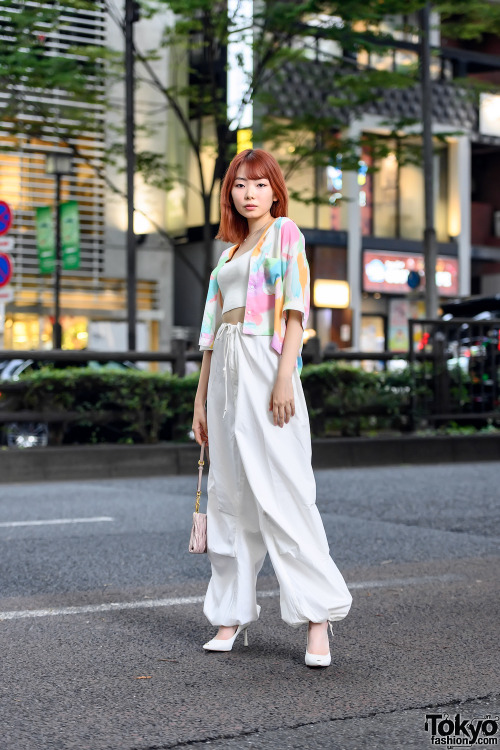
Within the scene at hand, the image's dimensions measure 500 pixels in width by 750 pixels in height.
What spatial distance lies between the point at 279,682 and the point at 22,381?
9387 mm

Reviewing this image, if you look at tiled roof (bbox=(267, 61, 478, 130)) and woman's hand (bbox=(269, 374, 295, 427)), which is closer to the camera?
woman's hand (bbox=(269, 374, 295, 427))

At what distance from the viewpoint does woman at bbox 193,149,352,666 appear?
4.13 metres

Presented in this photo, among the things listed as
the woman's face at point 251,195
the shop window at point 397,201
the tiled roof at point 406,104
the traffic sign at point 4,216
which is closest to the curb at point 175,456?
the traffic sign at point 4,216

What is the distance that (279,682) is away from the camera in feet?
→ 12.9

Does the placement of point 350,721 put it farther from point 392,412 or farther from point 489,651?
point 392,412

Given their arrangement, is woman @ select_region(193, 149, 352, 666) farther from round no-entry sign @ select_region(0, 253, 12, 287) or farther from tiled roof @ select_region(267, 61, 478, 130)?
tiled roof @ select_region(267, 61, 478, 130)

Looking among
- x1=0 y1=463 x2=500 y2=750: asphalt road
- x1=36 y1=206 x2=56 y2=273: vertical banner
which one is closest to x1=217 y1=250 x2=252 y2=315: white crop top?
x1=0 y1=463 x2=500 y2=750: asphalt road

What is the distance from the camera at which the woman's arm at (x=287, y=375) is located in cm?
410

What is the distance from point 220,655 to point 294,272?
1443 mm

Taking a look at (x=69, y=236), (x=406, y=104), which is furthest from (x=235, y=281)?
(x=406, y=104)

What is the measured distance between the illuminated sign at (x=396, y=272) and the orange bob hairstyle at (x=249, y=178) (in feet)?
100

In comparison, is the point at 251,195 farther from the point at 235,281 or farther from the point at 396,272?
the point at 396,272

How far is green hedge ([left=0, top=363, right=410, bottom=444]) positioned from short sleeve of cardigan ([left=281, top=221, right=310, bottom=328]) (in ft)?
29.5

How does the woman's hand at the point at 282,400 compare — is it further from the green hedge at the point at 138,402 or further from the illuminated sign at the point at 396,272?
the illuminated sign at the point at 396,272
